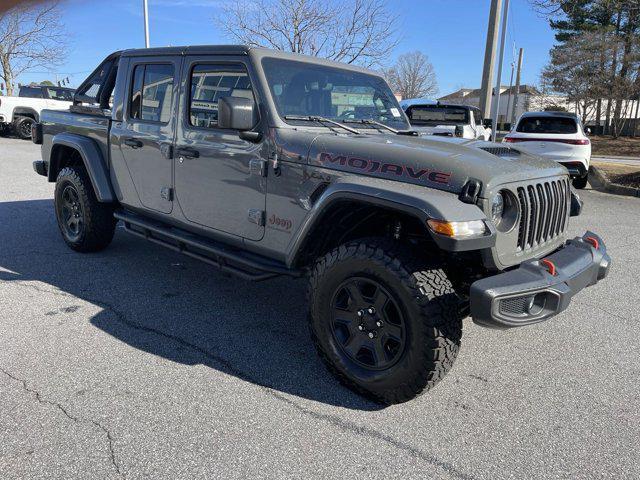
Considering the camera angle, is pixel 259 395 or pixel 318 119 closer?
pixel 259 395

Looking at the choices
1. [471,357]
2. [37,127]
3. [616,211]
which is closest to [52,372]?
[471,357]

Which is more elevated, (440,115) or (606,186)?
(440,115)

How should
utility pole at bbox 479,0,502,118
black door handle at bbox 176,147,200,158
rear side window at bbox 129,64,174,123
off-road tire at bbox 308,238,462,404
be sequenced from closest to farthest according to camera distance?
1. off-road tire at bbox 308,238,462,404
2. black door handle at bbox 176,147,200,158
3. rear side window at bbox 129,64,174,123
4. utility pole at bbox 479,0,502,118

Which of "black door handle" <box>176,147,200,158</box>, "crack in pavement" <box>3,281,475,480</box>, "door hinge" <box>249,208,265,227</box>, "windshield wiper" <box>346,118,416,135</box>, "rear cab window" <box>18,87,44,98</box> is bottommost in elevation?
"crack in pavement" <box>3,281,475,480</box>

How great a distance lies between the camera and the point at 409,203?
2.54 meters

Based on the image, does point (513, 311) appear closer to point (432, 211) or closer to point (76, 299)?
point (432, 211)

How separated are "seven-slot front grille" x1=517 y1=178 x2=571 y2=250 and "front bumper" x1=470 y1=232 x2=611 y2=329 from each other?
0.54 ft

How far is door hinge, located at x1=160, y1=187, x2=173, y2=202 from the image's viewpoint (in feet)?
13.5

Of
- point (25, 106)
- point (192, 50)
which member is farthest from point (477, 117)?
point (25, 106)

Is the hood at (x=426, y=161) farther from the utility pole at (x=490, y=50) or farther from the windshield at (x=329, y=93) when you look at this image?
the utility pole at (x=490, y=50)

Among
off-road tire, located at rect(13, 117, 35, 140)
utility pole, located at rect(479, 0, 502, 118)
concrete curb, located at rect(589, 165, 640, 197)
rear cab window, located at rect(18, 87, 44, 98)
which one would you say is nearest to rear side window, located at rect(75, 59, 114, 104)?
concrete curb, located at rect(589, 165, 640, 197)

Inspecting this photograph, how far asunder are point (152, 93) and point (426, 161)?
8.59 ft

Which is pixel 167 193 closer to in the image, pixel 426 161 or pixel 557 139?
pixel 426 161

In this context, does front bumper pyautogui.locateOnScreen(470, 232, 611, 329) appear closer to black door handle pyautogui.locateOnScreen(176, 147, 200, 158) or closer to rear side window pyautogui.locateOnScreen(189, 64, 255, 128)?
rear side window pyautogui.locateOnScreen(189, 64, 255, 128)
